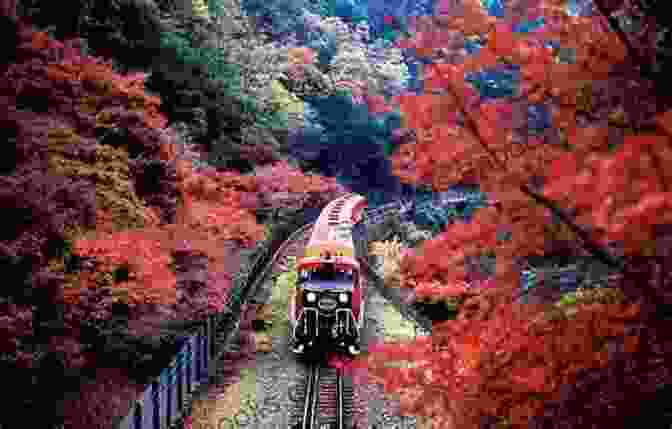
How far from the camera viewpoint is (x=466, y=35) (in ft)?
15.8

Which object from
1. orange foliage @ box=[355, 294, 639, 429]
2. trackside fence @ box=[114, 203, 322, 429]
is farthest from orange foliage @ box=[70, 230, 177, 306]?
orange foliage @ box=[355, 294, 639, 429]

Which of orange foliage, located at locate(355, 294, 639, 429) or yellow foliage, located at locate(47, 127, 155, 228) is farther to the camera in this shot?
yellow foliage, located at locate(47, 127, 155, 228)

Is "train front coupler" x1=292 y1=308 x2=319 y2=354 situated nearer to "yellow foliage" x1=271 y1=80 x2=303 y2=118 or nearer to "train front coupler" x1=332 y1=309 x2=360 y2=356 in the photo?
"train front coupler" x1=332 y1=309 x2=360 y2=356

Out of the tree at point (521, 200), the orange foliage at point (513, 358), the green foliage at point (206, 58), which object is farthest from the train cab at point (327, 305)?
the green foliage at point (206, 58)

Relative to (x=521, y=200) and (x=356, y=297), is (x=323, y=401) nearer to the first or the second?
(x=356, y=297)

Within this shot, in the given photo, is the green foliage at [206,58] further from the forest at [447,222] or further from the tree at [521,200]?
the tree at [521,200]

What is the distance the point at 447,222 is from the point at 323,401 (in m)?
5.04

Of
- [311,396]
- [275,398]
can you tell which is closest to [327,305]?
[311,396]

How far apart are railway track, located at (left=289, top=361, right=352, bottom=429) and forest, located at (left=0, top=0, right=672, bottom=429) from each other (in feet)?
3.18

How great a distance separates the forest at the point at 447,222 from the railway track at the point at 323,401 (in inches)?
38.2

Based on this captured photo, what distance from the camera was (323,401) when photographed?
11.6 meters

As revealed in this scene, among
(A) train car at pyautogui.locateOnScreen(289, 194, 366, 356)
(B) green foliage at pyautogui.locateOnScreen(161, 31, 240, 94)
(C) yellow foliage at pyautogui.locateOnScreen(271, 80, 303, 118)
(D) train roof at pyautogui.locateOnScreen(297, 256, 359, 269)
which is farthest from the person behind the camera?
(C) yellow foliage at pyautogui.locateOnScreen(271, 80, 303, 118)

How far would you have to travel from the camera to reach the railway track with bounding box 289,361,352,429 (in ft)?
35.2

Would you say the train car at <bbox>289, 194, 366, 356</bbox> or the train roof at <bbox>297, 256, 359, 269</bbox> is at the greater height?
the train roof at <bbox>297, 256, 359, 269</bbox>
